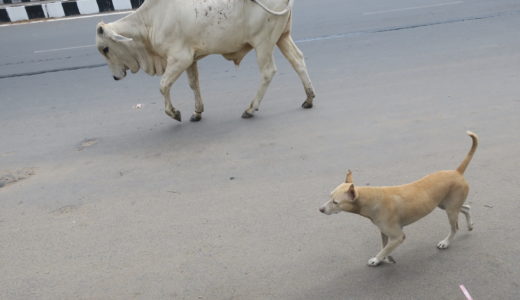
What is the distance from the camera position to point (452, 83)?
5.66m

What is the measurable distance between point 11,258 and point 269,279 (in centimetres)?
184

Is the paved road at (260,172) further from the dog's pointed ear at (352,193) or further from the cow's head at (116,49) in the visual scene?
the cow's head at (116,49)

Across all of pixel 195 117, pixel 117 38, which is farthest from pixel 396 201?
pixel 117 38

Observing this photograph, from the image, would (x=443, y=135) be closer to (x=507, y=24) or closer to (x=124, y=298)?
(x=124, y=298)

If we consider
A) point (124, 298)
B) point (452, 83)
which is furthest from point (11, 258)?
point (452, 83)

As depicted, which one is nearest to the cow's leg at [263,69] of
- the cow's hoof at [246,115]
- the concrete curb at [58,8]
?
the cow's hoof at [246,115]

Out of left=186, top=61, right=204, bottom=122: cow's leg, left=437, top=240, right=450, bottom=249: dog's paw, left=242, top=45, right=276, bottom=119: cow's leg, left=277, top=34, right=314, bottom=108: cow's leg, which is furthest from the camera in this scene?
left=277, top=34, right=314, bottom=108: cow's leg

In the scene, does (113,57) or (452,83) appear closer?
(113,57)

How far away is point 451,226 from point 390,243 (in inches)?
18.9

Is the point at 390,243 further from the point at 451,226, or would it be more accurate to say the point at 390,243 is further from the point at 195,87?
the point at 195,87

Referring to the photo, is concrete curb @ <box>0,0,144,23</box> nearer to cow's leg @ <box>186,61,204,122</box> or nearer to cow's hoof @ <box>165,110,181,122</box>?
cow's leg @ <box>186,61,204,122</box>

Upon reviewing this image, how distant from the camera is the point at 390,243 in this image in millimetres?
2674

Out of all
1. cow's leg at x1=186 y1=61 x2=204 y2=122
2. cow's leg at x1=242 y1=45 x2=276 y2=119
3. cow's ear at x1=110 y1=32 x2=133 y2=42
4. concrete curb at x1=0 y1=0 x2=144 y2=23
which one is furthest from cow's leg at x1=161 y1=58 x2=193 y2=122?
concrete curb at x1=0 y1=0 x2=144 y2=23

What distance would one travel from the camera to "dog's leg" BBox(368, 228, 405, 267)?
8.68ft
